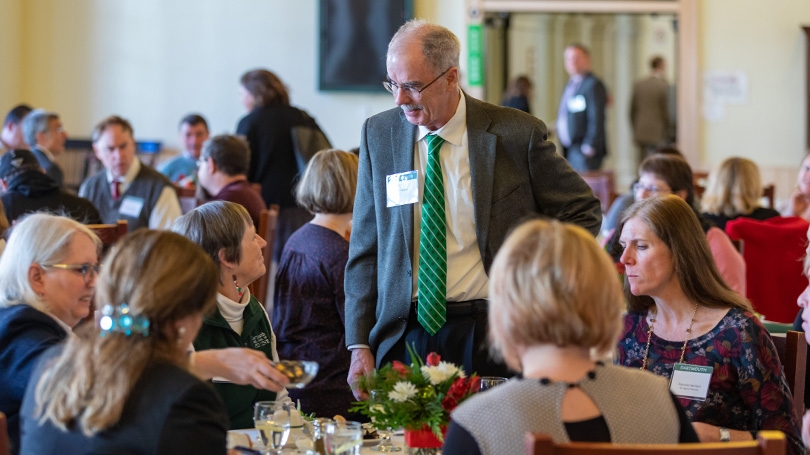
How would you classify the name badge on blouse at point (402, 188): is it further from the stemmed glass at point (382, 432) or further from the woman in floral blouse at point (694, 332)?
the stemmed glass at point (382, 432)

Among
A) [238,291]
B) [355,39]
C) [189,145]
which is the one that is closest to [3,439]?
[238,291]

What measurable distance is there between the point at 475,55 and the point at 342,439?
8.90m

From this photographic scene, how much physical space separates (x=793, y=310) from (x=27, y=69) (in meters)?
8.38

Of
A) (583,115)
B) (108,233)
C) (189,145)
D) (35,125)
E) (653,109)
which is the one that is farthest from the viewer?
(653,109)

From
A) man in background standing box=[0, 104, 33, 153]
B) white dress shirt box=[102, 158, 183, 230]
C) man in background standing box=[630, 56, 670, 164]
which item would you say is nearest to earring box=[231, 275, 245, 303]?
white dress shirt box=[102, 158, 183, 230]

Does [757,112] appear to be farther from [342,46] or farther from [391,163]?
[391,163]

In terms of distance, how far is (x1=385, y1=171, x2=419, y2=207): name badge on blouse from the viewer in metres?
2.95

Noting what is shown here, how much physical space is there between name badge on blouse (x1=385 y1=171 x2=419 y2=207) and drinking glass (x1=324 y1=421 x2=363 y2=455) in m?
1.00

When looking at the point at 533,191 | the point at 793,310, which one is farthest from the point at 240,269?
the point at 793,310

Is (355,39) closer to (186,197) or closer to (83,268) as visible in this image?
(186,197)

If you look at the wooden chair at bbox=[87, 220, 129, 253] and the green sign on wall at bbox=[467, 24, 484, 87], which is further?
the green sign on wall at bbox=[467, 24, 484, 87]

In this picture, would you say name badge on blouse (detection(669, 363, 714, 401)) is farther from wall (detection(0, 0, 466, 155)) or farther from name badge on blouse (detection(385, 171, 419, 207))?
wall (detection(0, 0, 466, 155))

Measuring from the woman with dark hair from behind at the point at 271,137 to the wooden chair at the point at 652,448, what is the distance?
5.16m

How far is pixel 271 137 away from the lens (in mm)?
6660
